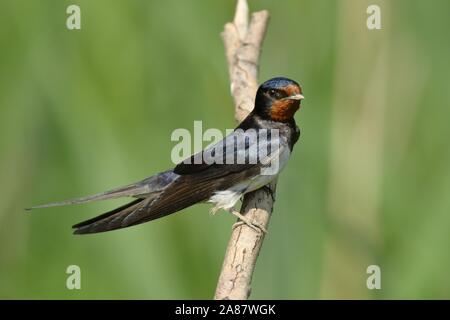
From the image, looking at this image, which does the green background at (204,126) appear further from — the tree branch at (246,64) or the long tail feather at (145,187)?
the long tail feather at (145,187)

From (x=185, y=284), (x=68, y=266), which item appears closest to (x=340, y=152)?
(x=185, y=284)

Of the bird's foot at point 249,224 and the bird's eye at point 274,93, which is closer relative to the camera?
the bird's foot at point 249,224

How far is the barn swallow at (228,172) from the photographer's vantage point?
2.66 m

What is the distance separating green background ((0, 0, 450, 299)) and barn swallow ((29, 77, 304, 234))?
7.3 inches

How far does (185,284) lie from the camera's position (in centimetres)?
297

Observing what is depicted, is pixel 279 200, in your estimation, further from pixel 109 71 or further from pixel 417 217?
pixel 109 71

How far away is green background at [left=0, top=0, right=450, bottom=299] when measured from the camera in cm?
297

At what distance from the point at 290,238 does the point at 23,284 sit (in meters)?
1.03

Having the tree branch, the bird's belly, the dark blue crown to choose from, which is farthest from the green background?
the dark blue crown

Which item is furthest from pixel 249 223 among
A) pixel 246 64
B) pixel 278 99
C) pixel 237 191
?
pixel 246 64

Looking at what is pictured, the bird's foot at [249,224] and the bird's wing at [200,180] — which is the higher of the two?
the bird's wing at [200,180]

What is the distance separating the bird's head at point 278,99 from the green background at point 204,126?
0.56ft

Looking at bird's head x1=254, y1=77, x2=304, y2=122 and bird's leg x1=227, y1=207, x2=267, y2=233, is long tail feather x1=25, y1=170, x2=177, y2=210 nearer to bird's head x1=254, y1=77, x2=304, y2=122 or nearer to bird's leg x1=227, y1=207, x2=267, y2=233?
bird's leg x1=227, y1=207, x2=267, y2=233

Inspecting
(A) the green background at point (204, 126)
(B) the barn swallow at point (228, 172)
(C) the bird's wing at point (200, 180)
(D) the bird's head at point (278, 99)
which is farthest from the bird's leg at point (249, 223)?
(D) the bird's head at point (278, 99)
